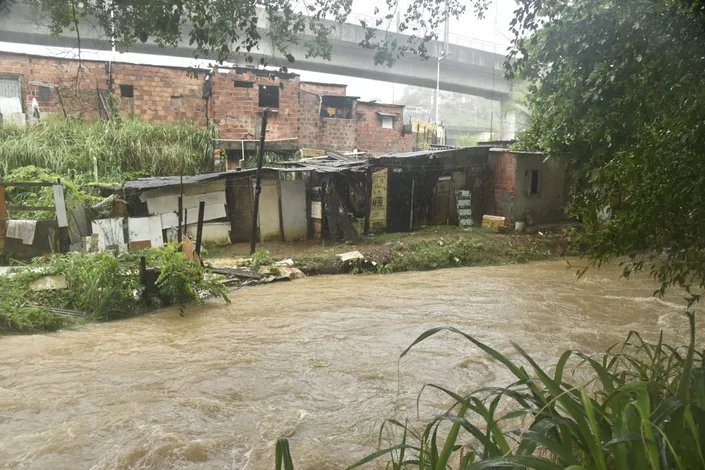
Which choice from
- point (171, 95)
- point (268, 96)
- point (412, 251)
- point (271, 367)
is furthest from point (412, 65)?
point (271, 367)

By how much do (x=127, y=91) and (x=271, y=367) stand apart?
597 inches

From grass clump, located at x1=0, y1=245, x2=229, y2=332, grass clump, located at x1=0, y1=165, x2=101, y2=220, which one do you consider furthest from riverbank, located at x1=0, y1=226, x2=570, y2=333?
grass clump, located at x1=0, y1=165, x2=101, y2=220

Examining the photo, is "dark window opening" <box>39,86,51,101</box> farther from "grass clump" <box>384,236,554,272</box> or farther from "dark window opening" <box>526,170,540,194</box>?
"dark window opening" <box>526,170,540,194</box>

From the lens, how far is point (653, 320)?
7.86 meters

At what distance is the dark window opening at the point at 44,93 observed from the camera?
56.1 ft

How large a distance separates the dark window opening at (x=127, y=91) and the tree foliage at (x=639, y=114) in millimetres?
16406

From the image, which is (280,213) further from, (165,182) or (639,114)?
(639,114)

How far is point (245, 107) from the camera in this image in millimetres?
18625

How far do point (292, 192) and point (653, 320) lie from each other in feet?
29.3

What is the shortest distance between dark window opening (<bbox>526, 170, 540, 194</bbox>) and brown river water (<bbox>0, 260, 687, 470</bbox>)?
640 centimetres

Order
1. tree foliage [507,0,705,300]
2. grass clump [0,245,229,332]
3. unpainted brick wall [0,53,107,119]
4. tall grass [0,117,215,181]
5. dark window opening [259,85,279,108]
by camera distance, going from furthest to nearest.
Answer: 1. dark window opening [259,85,279,108]
2. unpainted brick wall [0,53,107,119]
3. tall grass [0,117,215,181]
4. grass clump [0,245,229,332]
5. tree foliage [507,0,705,300]

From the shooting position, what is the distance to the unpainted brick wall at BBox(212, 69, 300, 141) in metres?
18.3

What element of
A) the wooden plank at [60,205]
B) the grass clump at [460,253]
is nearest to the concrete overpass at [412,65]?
the grass clump at [460,253]

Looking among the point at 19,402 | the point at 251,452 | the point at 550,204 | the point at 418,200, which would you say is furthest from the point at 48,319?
the point at 550,204
